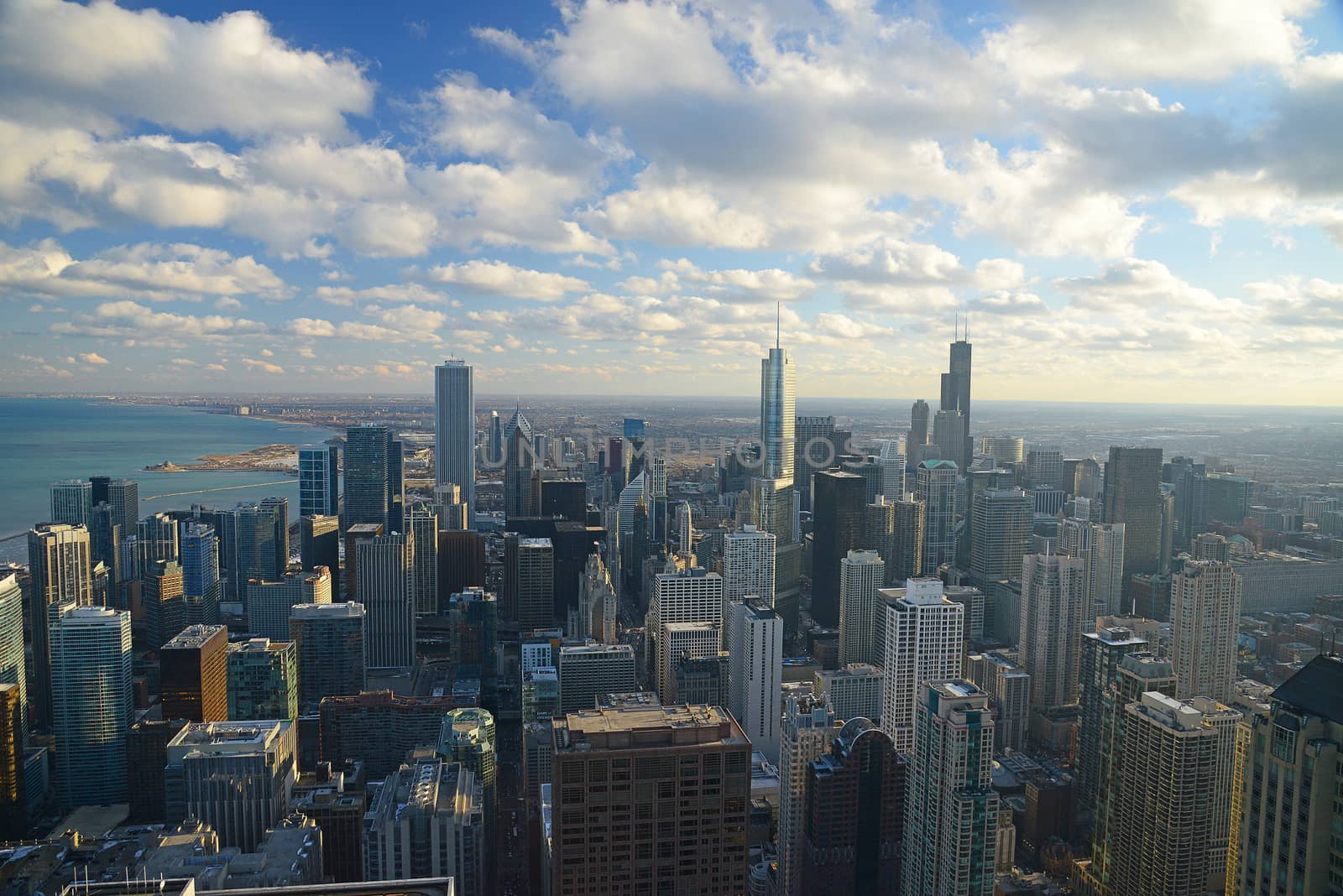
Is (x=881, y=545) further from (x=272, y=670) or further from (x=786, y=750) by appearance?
(x=272, y=670)

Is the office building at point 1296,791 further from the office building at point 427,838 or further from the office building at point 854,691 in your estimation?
the office building at point 854,691

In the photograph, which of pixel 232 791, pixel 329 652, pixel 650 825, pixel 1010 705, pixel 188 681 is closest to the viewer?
pixel 650 825

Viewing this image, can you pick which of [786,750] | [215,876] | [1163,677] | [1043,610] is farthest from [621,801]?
[1043,610]

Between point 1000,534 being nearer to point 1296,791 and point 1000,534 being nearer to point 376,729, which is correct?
point 376,729

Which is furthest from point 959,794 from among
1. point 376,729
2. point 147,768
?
point 147,768

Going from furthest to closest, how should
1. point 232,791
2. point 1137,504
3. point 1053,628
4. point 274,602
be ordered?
point 274,602 < point 1137,504 < point 1053,628 < point 232,791

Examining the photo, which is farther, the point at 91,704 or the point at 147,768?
the point at 91,704
